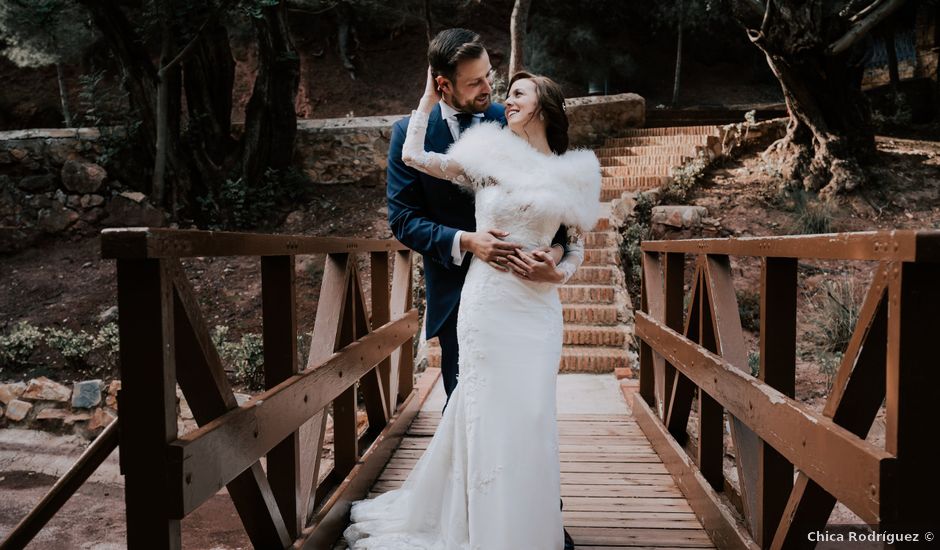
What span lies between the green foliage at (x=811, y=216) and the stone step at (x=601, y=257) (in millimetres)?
2697

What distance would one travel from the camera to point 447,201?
8.82 feet

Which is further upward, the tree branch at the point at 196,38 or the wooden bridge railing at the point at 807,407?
the tree branch at the point at 196,38

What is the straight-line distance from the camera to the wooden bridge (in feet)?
4.42

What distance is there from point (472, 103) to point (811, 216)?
807 centimetres

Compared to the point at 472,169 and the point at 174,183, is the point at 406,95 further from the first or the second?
the point at 472,169

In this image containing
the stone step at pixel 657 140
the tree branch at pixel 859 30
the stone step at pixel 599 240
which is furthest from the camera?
the stone step at pixel 657 140

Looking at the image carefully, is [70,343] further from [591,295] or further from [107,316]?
[591,295]

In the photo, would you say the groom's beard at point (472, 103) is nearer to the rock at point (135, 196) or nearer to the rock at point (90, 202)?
the rock at point (135, 196)

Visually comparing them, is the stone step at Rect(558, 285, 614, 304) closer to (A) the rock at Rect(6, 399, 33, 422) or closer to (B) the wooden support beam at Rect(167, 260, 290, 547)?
(A) the rock at Rect(6, 399, 33, 422)

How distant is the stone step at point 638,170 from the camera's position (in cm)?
1068

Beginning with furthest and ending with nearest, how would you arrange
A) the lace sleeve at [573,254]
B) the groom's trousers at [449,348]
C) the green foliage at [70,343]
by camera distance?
1. the green foliage at [70,343]
2. the groom's trousers at [449,348]
3. the lace sleeve at [573,254]

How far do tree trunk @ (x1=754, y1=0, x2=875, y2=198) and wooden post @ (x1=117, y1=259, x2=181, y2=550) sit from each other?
33.1ft

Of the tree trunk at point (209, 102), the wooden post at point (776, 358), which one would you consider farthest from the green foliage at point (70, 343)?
the wooden post at point (776, 358)

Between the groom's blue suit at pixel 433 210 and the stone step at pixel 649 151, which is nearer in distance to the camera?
the groom's blue suit at pixel 433 210
